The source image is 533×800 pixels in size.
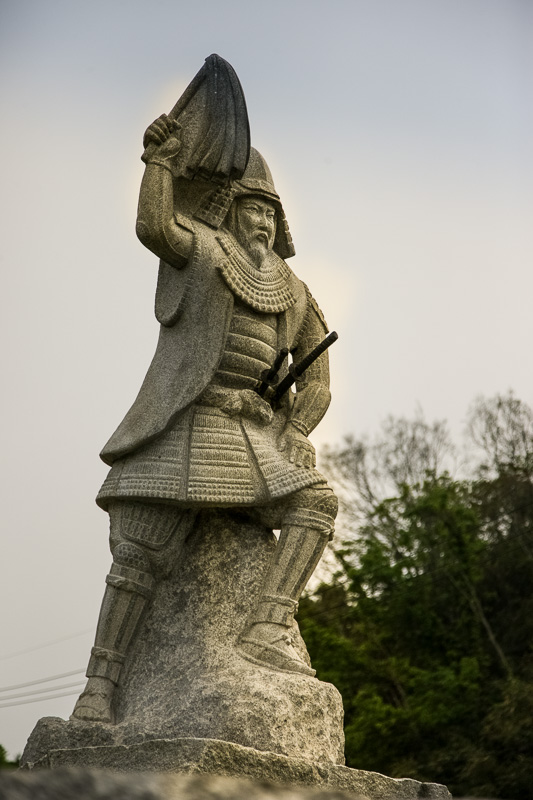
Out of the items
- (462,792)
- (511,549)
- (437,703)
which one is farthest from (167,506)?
(511,549)

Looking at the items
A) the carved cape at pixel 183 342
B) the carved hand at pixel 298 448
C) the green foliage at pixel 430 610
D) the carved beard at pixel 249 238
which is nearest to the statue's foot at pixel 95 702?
the carved cape at pixel 183 342

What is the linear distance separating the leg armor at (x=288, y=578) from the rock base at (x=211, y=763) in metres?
0.58

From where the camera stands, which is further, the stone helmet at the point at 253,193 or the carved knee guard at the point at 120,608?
the stone helmet at the point at 253,193

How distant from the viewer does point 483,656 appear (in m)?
21.8

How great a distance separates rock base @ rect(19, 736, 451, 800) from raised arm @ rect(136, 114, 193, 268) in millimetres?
2347

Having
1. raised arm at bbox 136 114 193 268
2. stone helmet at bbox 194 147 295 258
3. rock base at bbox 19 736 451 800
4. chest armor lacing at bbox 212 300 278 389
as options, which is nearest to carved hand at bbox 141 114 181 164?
raised arm at bbox 136 114 193 268

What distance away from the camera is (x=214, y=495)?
556cm

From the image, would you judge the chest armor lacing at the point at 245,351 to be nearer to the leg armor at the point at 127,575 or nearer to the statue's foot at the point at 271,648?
the leg armor at the point at 127,575

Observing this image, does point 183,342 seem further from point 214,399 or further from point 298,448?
point 298,448

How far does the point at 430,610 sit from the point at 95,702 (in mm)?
18229

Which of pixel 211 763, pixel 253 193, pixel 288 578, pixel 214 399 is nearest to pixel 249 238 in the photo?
pixel 253 193

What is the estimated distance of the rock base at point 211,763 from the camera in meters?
4.66

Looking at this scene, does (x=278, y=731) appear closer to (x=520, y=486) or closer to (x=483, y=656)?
(x=483, y=656)

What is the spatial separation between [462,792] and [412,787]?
43.6ft
